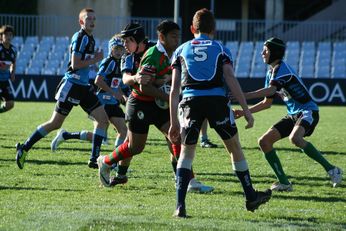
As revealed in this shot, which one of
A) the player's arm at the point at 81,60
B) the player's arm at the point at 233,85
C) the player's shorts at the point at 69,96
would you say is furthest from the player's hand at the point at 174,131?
the player's shorts at the point at 69,96

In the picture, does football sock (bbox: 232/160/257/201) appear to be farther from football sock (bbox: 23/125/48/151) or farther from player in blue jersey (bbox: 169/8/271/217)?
football sock (bbox: 23/125/48/151)

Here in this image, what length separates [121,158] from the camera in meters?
9.11

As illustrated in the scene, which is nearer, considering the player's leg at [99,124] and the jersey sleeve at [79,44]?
the jersey sleeve at [79,44]

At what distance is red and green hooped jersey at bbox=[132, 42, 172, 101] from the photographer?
8.42 metres

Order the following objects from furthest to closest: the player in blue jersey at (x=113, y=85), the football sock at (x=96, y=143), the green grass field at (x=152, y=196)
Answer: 1. the player in blue jersey at (x=113, y=85)
2. the football sock at (x=96, y=143)
3. the green grass field at (x=152, y=196)

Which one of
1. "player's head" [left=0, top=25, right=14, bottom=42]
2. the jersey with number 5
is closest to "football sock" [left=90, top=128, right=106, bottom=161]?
the jersey with number 5

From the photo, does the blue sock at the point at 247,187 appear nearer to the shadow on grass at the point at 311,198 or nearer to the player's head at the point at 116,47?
the shadow on grass at the point at 311,198

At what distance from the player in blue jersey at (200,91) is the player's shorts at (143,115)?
3.60 feet

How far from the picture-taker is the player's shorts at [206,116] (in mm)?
7617

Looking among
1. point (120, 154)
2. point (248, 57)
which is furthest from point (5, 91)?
point (248, 57)

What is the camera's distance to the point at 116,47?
11836 millimetres

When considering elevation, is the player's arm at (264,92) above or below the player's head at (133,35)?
below

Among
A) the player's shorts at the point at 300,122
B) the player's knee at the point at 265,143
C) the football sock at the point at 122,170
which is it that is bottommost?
the football sock at the point at 122,170

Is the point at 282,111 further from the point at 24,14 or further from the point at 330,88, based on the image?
the point at 24,14
